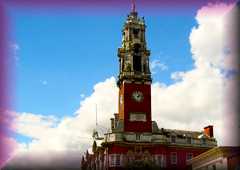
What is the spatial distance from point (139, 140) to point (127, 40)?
14333 millimetres

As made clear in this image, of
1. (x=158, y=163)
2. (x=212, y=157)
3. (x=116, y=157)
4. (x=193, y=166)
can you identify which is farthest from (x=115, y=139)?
(x=212, y=157)

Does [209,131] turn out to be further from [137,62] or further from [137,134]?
[137,62]

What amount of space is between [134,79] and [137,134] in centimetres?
721

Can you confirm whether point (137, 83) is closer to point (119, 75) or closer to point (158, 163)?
point (119, 75)

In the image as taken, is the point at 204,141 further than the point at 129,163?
Yes

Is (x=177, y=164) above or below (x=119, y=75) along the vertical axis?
below

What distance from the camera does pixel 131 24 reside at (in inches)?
2376

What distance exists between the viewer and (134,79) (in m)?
56.8

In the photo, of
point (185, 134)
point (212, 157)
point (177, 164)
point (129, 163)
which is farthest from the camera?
point (185, 134)

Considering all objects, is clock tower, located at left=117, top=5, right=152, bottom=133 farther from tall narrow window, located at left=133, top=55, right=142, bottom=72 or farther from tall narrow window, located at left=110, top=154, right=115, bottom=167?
tall narrow window, located at left=110, top=154, right=115, bottom=167

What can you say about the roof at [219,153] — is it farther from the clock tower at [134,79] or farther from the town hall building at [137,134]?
the clock tower at [134,79]

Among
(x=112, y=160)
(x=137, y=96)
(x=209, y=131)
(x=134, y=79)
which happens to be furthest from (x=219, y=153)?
(x=209, y=131)

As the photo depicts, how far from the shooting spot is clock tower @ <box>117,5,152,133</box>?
5528cm

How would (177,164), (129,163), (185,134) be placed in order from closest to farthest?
1. (129,163)
2. (177,164)
3. (185,134)
